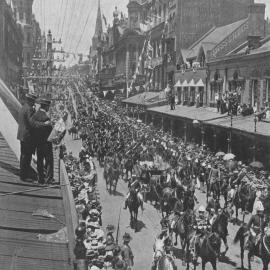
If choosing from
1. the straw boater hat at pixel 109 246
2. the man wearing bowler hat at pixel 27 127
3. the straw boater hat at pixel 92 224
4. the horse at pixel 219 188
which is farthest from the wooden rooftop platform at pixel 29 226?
the horse at pixel 219 188

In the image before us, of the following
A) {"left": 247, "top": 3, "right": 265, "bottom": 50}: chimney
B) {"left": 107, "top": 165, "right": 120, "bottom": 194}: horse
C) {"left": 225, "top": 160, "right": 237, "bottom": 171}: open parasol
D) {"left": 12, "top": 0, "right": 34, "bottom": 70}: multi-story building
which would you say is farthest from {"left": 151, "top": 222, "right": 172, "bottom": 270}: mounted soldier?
{"left": 12, "top": 0, "right": 34, "bottom": 70}: multi-story building

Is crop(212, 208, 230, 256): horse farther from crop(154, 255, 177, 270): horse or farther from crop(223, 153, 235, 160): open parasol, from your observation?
crop(223, 153, 235, 160): open parasol

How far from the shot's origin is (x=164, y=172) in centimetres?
2175

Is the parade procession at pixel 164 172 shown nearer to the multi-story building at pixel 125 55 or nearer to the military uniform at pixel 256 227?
the military uniform at pixel 256 227

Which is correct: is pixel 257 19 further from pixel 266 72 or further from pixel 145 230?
pixel 145 230

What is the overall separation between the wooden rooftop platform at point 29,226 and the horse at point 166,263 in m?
4.63

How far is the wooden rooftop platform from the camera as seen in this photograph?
4.69m

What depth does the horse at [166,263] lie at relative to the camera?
1091 centimetres

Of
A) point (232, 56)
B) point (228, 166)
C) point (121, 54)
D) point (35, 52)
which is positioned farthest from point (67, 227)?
point (35, 52)

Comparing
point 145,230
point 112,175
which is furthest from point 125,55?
point 145,230

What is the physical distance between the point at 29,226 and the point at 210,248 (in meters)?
7.75

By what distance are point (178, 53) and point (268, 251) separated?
131 feet

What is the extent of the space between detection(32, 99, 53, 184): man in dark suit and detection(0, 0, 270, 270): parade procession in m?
0.02

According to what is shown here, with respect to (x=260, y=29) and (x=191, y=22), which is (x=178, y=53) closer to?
(x=191, y=22)
